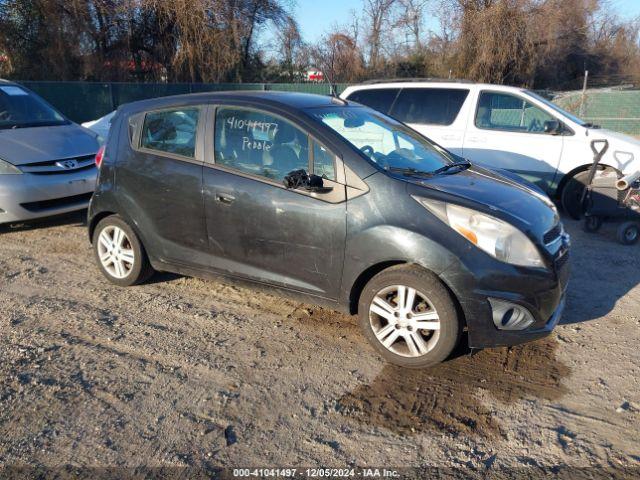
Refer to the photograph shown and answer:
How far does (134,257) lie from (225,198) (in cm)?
127

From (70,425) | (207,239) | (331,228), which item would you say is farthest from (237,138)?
(70,425)

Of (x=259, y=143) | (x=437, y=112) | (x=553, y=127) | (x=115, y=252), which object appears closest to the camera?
(x=259, y=143)

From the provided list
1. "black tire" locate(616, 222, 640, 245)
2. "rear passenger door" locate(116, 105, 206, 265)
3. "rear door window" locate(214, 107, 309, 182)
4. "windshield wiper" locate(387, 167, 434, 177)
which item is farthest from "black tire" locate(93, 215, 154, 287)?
"black tire" locate(616, 222, 640, 245)

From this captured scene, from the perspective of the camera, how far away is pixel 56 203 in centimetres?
679

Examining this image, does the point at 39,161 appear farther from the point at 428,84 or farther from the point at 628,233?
the point at 628,233

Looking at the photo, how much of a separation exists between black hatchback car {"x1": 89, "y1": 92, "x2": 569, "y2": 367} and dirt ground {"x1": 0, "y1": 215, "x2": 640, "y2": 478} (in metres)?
0.35

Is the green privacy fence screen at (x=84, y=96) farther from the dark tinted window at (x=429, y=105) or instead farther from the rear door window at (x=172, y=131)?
the rear door window at (x=172, y=131)

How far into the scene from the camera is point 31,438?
298cm

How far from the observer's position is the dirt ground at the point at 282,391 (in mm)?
2879

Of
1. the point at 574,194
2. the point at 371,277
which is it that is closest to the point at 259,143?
the point at 371,277

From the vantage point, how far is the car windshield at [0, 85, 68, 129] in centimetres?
731

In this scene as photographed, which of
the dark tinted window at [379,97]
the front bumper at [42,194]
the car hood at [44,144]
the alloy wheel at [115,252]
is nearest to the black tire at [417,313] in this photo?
the alloy wheel at [115,252]

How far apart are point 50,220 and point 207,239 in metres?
4.24

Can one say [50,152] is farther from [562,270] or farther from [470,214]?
[562,270]
